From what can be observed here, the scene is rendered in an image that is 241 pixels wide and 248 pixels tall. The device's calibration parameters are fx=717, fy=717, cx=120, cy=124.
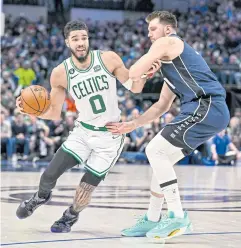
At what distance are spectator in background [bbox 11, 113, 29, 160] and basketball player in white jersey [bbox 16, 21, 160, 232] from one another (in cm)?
1043

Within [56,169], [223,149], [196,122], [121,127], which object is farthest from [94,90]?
[223,149]

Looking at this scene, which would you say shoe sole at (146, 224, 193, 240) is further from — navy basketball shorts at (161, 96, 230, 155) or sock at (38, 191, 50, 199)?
sock at (38, 191, 50, 199)

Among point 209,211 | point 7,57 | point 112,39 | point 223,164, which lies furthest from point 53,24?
point 209,211

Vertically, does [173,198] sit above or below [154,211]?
above

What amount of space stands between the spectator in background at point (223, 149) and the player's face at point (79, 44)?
1102 centimetres

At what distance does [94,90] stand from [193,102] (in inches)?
35.6

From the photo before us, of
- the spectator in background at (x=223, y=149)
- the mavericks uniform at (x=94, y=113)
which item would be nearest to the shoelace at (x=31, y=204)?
the mavericks uniform at (x=94, y=113)

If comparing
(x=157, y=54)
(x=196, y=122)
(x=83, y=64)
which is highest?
(x=157, y=54)

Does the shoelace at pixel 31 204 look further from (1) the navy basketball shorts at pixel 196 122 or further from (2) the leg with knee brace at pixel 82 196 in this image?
(1) the navy basketball shorts at pixel 196 122

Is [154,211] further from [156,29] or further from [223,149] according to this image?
[223,149]

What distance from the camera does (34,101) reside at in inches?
248

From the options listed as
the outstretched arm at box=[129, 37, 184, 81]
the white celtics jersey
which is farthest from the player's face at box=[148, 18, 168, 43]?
the white celtics jersey

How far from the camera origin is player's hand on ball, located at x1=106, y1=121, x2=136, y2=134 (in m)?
6.22

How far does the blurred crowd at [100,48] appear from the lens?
16.9m
